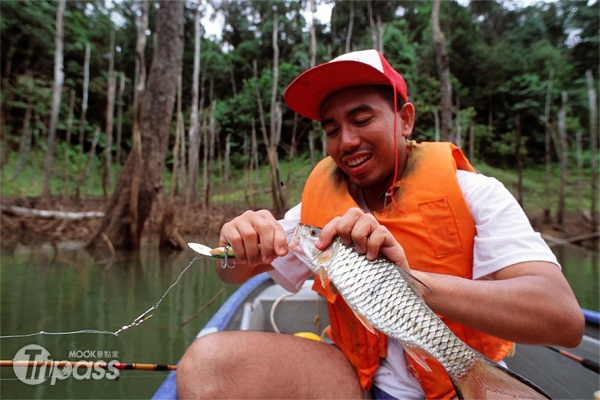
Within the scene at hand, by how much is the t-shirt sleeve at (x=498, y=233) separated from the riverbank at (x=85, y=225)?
5267mm

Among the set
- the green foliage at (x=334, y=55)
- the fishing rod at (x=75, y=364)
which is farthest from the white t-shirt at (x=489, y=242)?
the green foliage at (x=334, y=55)

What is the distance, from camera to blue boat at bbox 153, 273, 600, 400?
2.22 meters

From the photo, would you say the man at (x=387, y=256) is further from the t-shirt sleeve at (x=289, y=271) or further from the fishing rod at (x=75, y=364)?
the fishing rod at (x=75, y=364)

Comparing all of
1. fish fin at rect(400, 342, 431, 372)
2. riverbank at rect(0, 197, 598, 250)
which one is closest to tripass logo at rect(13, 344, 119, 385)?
fish fin at rect(400, 342, 431, 372)

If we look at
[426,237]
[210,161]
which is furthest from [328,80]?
[210,161]

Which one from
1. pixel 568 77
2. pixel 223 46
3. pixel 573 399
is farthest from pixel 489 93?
pixel 573 399

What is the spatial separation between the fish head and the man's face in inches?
22.0

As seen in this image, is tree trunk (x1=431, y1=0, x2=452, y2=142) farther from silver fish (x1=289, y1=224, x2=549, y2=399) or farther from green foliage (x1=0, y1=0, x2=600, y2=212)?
green foliage (x1=0, y1=0, x2=600, y2=212)

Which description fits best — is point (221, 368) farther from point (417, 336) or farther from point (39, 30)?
point (39, 30)

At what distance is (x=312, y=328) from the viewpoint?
10.5 feet

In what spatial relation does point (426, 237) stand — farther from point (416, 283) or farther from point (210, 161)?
point (210, 161)

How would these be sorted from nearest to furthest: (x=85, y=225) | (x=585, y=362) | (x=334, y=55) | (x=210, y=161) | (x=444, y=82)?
(x=585, y=362), (x=444, y=82), (x=85, y=225), (x=210, y=161), (x=334, y=55)

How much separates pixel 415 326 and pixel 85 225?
10868 millimetres

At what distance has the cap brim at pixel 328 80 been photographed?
→ 1.57 metres
